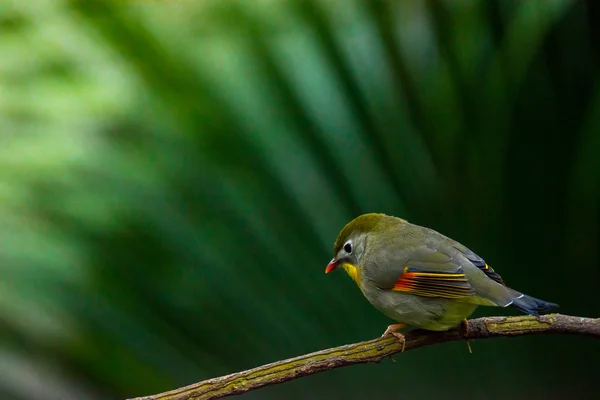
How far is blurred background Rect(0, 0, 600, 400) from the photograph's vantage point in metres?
1.99

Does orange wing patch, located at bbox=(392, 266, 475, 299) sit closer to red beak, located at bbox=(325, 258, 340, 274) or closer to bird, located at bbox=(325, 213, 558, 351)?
bird, located at bbox=(325, 213, 558, 351)

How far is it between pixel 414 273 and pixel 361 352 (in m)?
0.34

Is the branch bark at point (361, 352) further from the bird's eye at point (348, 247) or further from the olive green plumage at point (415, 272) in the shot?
the bird's eye at point (348, 247)

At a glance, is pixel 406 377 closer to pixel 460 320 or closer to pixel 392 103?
pixel 460 320

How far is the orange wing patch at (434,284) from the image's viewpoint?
5.66 ft

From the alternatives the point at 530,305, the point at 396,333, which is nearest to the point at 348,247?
the point at 396,333

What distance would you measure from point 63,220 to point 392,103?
0.90 m

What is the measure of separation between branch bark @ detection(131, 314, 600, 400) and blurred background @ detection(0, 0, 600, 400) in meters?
0.27

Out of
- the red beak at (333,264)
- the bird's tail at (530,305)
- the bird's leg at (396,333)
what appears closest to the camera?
the bird's tail at (530,305)

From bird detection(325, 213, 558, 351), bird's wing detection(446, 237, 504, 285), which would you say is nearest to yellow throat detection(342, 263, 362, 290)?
bird detection(325, 213, 558, 351)

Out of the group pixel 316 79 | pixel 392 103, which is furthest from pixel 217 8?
pixel 392 103

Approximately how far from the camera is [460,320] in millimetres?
1768

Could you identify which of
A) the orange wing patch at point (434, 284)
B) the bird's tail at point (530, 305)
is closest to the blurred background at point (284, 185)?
the orange wing patch at point (434, 284)

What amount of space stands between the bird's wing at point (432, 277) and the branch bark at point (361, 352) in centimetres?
10
